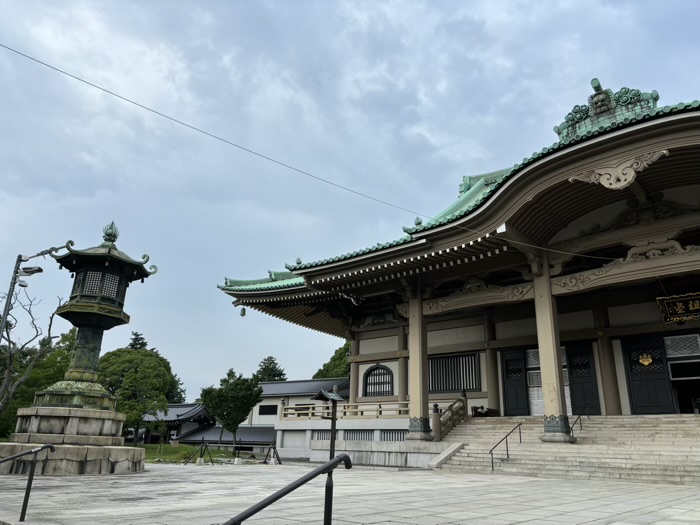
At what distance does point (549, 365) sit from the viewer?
13312 mm

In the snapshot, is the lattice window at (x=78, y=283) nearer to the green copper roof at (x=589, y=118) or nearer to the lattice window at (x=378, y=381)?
the green copper roof at (x=589, y=118)

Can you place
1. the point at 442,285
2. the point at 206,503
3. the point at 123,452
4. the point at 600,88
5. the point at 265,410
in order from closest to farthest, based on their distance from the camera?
1. the point at 206,503
2. the point at 123,452
3. the point at 600,88
4. the point at 442,285
5. the point at 265,410

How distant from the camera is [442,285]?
58.9ft

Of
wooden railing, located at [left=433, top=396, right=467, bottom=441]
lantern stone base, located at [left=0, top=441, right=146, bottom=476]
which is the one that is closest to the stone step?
wooden railing, located at [left=433, top=396, right=467, bottom=441]

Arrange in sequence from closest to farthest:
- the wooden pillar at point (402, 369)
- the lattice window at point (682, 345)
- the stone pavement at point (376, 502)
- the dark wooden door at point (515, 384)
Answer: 1. the stone pavement at point (376, 502)
2. the lattice window at point (682, 345)
3. the dark wooden door at point (515, 384)
4. the wooden pillar at point (402, 369)

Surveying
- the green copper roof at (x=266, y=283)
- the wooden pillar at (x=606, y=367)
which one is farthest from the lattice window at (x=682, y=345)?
the green copper roof at (x=266, y=283)

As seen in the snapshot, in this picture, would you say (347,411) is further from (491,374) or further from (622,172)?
(622,172)

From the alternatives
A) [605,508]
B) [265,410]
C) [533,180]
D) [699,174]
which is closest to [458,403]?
[533,180]

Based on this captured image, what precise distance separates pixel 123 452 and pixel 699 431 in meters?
14.7

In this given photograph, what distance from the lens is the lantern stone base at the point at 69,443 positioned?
38.0ft

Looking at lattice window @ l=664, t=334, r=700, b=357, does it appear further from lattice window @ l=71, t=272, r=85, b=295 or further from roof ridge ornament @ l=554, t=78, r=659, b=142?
lattice window @ l=71, t=272, r=85, b=295

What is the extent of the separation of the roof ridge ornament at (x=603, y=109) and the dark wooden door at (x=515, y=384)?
7.65m

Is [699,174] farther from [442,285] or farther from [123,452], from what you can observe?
[123,452]

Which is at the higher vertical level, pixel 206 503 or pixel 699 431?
pixel 699 431
